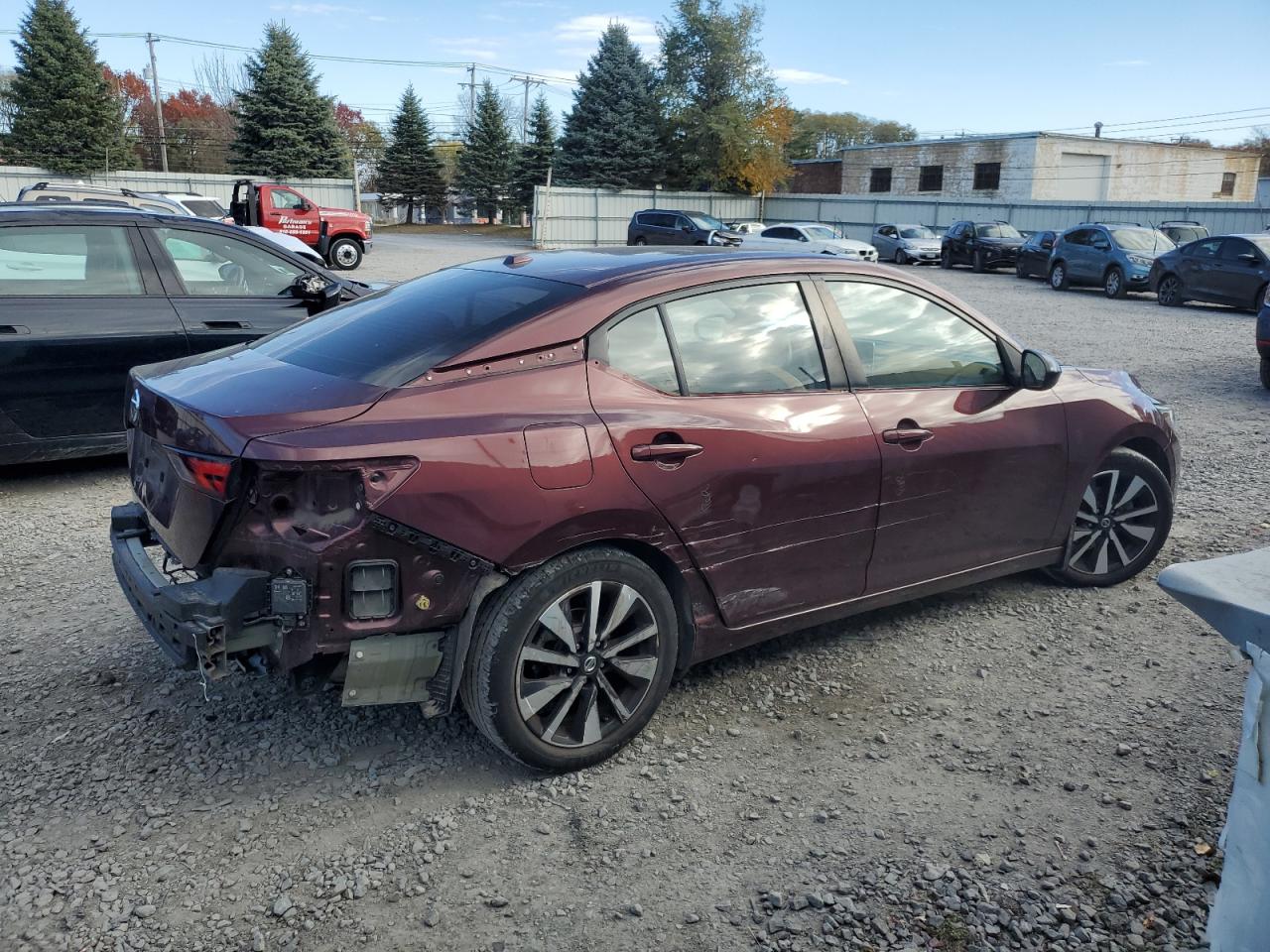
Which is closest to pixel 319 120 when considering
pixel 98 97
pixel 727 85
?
pixel 98 97

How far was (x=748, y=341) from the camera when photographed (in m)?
3.65

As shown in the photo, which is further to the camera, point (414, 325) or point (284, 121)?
point (284, 121)

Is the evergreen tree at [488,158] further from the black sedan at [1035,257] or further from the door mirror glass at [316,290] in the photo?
the door mirror glass at [316,290]

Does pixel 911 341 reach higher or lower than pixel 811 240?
higher

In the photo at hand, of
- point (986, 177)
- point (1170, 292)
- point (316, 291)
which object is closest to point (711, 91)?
point (986, 177)

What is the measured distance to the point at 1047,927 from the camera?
2641mm

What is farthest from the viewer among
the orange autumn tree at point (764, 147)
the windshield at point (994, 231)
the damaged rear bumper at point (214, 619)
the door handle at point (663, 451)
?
the orange autumn tree at point (764, 147)

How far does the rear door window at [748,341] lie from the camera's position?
138 inches

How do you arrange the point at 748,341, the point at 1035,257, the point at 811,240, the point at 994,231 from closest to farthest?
the point at 748,341 < the point at 1035,257 < the point at 811,240 < the point at 994,231

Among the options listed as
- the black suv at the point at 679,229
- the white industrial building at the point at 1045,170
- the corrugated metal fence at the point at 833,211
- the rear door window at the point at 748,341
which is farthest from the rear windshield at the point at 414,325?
the white industrial building at the point at 1045,170

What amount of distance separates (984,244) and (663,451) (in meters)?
28.8

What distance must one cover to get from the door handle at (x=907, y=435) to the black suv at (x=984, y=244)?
26867 millimetres

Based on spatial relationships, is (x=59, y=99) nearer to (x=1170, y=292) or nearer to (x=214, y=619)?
(x=1170, y=292)

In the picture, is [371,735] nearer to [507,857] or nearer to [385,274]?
[507,857]
